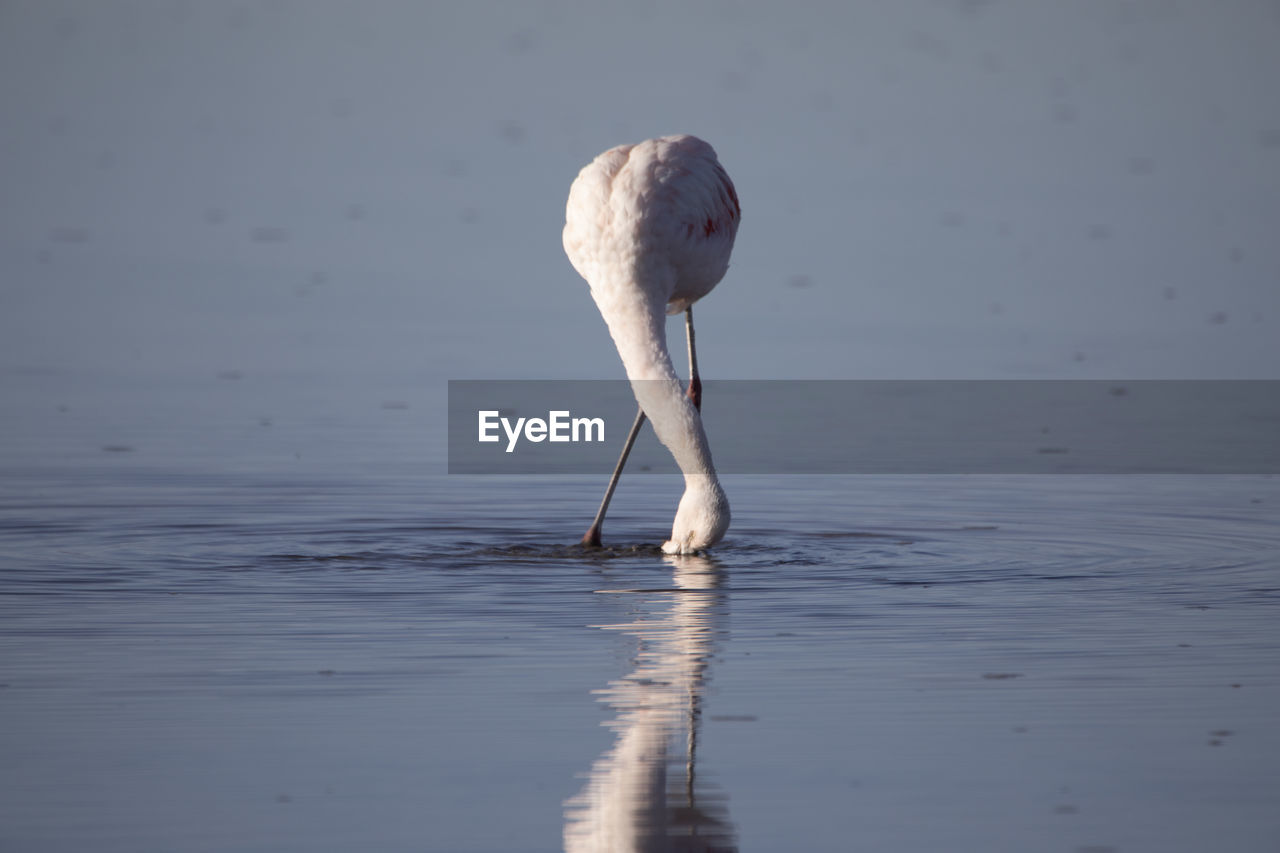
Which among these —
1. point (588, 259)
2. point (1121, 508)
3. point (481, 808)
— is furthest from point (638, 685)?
point (1121, 508)

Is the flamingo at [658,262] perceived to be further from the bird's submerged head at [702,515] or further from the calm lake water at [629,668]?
the calm lake water at [629,668]

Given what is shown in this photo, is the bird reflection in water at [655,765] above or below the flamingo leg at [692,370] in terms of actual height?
below

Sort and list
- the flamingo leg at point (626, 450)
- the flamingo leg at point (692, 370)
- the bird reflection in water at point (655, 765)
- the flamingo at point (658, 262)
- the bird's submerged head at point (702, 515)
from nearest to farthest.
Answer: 1. the bird reflection in water at point (655, 765)
2. the bird's submerged head at point (702, 515)
3. the flamingo at point (658, 262)
4. the flamingo leg at point (626, 450)
5. the flamingo leg at point (692, 370)

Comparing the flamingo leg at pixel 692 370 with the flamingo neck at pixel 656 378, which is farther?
the flamingo leg at pixel 692 370

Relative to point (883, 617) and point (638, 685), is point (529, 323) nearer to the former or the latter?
point (883, 617)

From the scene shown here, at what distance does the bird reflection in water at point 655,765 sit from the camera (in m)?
5.44

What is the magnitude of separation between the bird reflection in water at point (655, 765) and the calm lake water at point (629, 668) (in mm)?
16

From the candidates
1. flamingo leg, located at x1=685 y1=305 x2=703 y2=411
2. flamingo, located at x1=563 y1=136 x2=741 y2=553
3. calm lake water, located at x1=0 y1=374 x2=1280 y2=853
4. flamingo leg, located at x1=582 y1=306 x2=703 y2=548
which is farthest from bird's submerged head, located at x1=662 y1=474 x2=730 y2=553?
flamingo leg, located at x1=685 y1=305 x2=703 y2=411

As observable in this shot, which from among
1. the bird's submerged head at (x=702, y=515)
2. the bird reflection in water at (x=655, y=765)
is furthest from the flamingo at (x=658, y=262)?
the bird reflection in water at (x=655, y=765)

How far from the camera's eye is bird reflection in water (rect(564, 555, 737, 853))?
5438 mm

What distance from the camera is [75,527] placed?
1165 cm

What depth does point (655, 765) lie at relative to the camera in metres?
6.13

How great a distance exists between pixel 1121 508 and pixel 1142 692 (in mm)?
5805

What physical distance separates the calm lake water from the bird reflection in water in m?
0.02
